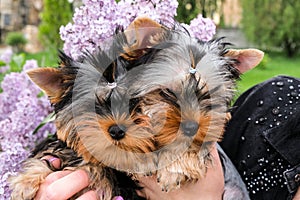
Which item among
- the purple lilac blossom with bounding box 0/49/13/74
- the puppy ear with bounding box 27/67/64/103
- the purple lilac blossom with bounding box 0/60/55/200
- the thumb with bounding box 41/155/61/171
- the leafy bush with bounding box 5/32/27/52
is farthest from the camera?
the leafy bush with bounding box 5/32/27/52

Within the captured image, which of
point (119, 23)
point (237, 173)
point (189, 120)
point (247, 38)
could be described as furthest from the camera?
point (247, 38)

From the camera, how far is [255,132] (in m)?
2.53

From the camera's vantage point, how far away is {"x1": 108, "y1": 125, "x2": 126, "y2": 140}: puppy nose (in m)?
1.65

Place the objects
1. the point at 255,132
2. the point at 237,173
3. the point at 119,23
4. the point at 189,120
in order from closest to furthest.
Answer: the point at 189,120, the point at 119,23, the point at 237,173, the point at 255,132

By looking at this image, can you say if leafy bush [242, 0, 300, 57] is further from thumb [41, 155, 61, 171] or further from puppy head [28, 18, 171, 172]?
puppy head [28, 18, 171, 172]

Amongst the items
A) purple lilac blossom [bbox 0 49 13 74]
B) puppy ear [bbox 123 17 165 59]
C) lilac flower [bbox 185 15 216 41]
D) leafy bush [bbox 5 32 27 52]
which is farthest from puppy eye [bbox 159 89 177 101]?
leafy bush [bbox 5 32 27 52]

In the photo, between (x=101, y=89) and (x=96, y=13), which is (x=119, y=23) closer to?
(x=96, y=13)

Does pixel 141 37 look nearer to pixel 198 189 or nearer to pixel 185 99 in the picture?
pixel 185 99

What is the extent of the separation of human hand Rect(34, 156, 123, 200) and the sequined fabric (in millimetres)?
790

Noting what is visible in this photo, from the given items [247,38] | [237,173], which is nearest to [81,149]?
[237,173]

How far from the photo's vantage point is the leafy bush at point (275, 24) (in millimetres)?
18719

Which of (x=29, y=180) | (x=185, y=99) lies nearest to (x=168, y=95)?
(x=185, y=99)

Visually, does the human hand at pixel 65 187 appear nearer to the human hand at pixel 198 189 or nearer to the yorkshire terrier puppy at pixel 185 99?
the human hand at pixel 198 189

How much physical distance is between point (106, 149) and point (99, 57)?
12.1 inches
